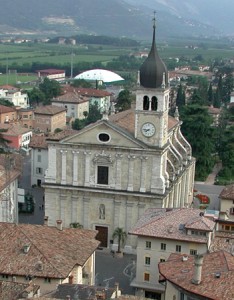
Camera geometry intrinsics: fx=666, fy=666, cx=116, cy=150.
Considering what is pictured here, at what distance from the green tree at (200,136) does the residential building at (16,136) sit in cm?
2286

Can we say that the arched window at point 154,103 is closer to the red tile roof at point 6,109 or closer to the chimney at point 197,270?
Answer: the chimney at point 197,270

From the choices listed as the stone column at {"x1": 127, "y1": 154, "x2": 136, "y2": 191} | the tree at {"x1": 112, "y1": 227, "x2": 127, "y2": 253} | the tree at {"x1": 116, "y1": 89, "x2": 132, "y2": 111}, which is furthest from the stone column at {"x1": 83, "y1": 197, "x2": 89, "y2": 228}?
the tree at {"x1": 116, "y1": 89, "x2": 132, "y2": 111}

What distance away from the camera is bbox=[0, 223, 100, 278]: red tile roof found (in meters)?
35.9

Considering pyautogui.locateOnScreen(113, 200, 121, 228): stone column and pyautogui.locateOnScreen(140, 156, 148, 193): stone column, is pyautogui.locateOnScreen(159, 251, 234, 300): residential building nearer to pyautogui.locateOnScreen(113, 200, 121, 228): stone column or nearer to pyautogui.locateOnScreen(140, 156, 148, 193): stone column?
pyautogui.locateOnScreen(140, 156, 148, 193): stone column

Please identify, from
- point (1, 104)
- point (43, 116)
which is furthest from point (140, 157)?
point (1, 104)

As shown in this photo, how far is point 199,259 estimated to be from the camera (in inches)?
1270

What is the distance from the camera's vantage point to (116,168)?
2060 inches

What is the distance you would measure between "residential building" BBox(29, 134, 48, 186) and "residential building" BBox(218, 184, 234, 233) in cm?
2085

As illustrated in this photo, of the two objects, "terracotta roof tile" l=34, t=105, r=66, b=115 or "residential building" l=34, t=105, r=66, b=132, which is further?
"terracotta roof tile" l=34, t=105, r=66, b=115

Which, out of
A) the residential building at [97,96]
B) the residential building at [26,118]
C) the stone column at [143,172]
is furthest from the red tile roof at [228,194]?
the residential building at [97,96]

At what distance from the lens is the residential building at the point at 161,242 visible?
137 ft

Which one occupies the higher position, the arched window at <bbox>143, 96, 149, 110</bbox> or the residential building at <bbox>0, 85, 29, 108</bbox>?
the arched window at <bbox>143, 96, 149, 110</bbox>

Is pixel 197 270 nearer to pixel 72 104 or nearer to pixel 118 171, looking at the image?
pixel 118 171

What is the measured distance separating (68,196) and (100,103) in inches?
2929
